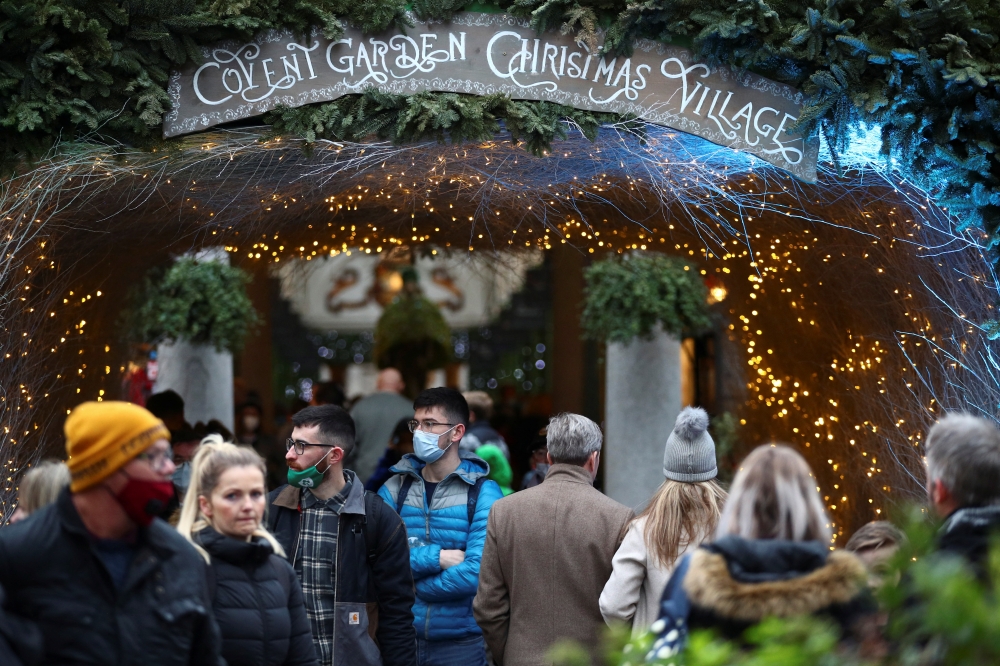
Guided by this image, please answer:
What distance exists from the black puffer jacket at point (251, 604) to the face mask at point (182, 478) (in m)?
2.72

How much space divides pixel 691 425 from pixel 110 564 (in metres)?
2.22

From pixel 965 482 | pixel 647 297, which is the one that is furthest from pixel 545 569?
pixel 647 297

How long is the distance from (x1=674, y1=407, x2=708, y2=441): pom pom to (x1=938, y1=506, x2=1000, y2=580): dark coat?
1.30m

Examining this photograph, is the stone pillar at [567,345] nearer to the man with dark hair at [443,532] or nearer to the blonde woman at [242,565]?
the man with dark hair at [443,532]

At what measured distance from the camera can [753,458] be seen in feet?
9.92

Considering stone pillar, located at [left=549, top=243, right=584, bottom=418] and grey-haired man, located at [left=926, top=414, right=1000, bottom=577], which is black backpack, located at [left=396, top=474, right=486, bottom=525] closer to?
grey-haired man, located at [left=926, top=414, right=1000, bottom=577]

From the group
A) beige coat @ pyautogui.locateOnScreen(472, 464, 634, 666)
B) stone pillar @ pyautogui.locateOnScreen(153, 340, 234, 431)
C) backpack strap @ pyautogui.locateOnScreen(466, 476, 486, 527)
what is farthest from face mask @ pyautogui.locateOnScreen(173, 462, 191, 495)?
stone pillar @ pyautogui.locateOnScreen(153, 340, 234, 431)

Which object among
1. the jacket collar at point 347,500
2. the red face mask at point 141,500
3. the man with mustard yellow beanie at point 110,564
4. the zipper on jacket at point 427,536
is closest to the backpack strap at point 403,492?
the zipper on jacket at point 427,536

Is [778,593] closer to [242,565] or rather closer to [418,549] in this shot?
[242,565]

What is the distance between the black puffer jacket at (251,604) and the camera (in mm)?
3422

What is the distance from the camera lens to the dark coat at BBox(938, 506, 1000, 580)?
9.71 ft

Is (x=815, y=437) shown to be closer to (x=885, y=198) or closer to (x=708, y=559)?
(x=885, y=198)

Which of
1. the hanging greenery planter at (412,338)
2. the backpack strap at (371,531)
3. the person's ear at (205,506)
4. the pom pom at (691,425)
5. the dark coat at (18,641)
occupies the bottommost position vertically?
the dark coat at (18,641)

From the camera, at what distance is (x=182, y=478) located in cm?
627
